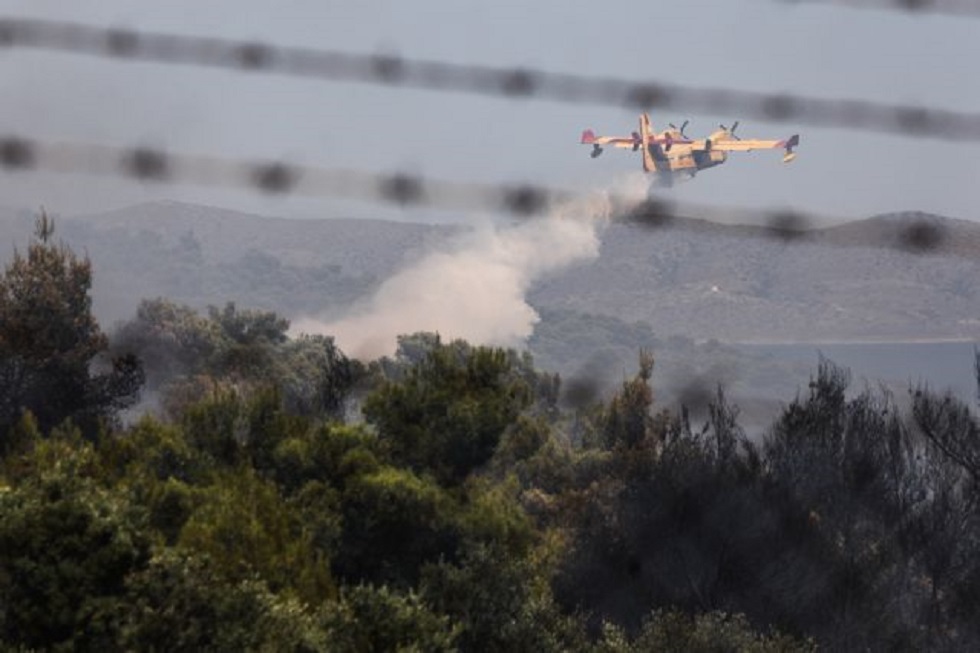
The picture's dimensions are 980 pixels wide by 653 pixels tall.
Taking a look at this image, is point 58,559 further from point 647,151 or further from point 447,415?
point 647,151

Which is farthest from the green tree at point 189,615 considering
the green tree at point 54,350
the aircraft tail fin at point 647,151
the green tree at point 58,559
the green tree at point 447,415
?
the aircraft tail fin at point 647,151

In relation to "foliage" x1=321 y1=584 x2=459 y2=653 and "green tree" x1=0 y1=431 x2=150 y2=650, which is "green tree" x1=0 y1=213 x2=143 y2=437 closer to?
"foliage" x1=321 y1=584 x2=459 y2=653

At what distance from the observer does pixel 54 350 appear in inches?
2484

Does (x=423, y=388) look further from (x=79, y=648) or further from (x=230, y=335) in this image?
(x=230, y=335)

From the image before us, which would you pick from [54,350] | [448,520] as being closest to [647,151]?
[54,350]

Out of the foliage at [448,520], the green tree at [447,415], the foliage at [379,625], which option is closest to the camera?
the foliage at [448,520]

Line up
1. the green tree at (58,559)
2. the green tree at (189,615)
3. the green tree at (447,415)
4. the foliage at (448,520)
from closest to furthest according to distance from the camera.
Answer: the green tree at (189,615) → the green tree at (58,559) → the foliage at (448,520) → the green tree at (447,415)

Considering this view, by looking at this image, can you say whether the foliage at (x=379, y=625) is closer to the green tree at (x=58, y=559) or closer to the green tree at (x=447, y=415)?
the green tree at (x=58, y=559)

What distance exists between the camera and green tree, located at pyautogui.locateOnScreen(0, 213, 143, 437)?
6069cm

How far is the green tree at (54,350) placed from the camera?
199 ft

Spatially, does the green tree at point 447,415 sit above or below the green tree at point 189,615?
above

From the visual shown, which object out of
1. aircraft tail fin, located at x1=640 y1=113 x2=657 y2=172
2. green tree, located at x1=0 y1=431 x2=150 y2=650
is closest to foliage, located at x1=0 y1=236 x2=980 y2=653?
green tree, located at x1=0 y1=431 x2=150 y2=650

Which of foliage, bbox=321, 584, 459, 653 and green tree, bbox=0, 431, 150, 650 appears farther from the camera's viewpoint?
foliage, bbox=321, 584, 459, 653

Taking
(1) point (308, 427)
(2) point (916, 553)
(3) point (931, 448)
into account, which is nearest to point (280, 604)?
(1) point (308, 427)
